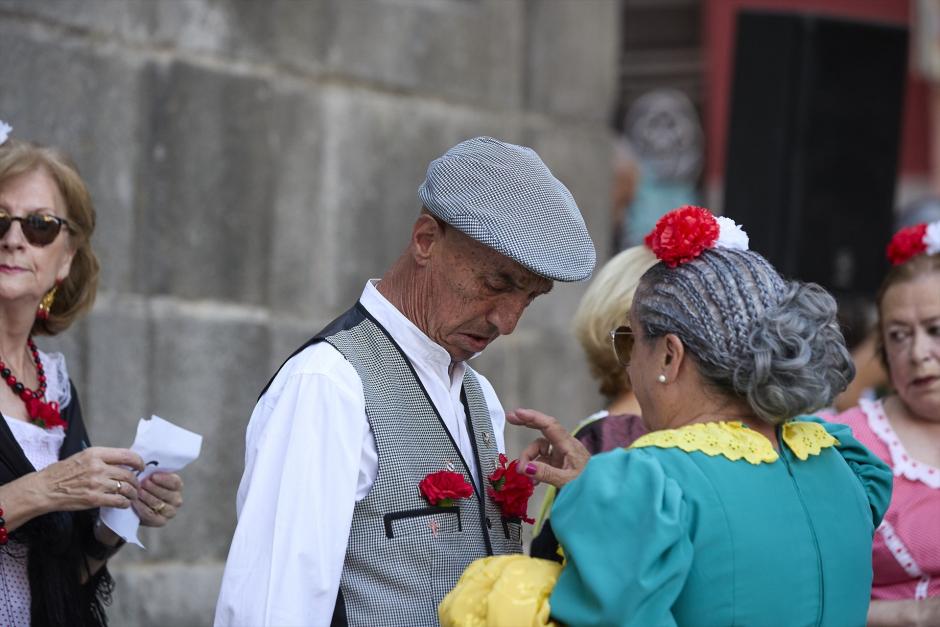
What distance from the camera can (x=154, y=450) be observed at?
348 centimetres

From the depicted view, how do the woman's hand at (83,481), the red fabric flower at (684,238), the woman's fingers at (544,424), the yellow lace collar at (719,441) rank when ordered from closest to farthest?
the yellow lace collar at (719,441) → the red fabric flower at (684,238) → the woman's fingers at (544,424) → the woman's hand at (83,481)

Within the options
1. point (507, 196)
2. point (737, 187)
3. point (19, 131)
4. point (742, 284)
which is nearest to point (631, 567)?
point (742, 284)

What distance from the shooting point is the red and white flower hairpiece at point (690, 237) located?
2795 millimetres

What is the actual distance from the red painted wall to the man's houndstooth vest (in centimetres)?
1173

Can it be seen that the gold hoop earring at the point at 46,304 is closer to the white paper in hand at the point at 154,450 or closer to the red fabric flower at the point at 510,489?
the white paper in hand at the point at 154,450

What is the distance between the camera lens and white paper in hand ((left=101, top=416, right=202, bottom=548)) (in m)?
3.48

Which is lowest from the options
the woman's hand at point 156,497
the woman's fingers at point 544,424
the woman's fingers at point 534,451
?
the woman's hand at point 156,497

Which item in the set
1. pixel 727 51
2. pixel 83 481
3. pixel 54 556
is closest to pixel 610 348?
pixel 83 481

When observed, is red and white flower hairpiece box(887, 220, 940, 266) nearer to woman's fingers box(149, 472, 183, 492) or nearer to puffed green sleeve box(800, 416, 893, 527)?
puffed green sleeve box(800, 416, 893, 527)

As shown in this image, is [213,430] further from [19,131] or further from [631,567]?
[631,567]

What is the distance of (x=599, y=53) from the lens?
6.84 metres

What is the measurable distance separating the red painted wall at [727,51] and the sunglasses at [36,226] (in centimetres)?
1134

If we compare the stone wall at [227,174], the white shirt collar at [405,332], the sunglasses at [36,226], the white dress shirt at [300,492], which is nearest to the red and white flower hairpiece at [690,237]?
the white shirt collar at [405,332]

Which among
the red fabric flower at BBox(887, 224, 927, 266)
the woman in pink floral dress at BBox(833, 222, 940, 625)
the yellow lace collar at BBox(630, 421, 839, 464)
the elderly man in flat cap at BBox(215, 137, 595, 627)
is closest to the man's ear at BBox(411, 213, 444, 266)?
the elderly man in flat cap at BBox(215, 137, 595, 627)
